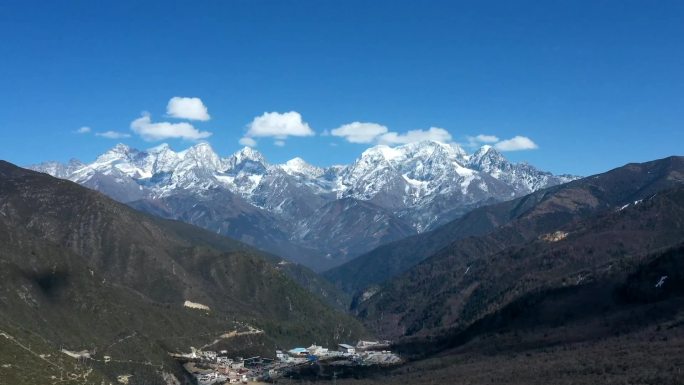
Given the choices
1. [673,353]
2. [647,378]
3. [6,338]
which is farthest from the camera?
[6,338]

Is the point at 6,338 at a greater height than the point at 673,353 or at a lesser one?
greater

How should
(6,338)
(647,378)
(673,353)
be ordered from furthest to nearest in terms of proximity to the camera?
1. (6,338)
2. (673,353)
3. (647,378)

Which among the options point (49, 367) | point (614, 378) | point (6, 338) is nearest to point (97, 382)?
point (49, 367)

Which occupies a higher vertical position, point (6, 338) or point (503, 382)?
point (6, 338)

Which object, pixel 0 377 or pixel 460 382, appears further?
pixel 460 382

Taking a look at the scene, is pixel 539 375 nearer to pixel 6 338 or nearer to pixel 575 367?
pixel 575 367

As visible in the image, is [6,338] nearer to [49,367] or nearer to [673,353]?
[49,367]

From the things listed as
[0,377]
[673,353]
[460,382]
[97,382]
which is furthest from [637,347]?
[0,377]

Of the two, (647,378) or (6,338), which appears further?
(6,338)
